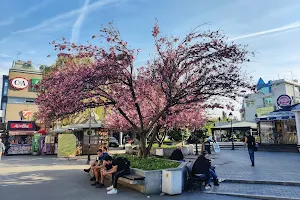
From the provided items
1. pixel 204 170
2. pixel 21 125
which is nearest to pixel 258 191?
pixel 204 170

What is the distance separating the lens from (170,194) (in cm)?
768

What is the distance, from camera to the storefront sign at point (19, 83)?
38.5 metres

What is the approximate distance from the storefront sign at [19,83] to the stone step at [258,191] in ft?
125

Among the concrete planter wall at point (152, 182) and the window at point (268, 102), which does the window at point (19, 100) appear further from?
the window at point (268, 102)

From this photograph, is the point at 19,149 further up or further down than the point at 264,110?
further down

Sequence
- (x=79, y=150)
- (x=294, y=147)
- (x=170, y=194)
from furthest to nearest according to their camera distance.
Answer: (x=79, y=150), (x=294, y=147), (x=170, y=194)

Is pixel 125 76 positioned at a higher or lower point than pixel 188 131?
higher

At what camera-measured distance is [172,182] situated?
25.3 ft

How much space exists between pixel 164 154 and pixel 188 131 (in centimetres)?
542

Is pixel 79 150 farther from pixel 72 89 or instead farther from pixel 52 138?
pixel 72 89

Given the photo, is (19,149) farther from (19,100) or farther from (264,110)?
(264,110)

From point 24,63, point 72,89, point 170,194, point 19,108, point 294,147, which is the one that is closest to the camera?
point 170,194

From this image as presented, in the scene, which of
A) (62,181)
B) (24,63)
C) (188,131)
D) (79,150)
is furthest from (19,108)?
(62,181)

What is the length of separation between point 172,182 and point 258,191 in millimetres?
2802
